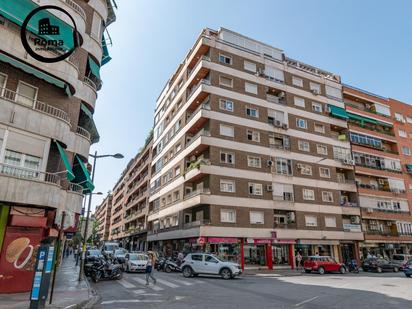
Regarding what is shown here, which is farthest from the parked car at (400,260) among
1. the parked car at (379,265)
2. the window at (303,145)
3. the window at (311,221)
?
the window at (303,145)

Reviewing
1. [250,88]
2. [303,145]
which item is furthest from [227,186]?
[303,145]

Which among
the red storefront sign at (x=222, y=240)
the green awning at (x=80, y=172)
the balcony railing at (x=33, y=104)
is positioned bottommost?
the red storefront sign at (x=222, y=240)

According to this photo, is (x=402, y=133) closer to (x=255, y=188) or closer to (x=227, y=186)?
(x=255, y=188)

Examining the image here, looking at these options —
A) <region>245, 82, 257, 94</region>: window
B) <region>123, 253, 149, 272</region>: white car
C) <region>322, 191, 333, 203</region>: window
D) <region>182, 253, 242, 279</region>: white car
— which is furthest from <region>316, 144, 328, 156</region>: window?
<region>123, 253, 149, 272</region>: white car

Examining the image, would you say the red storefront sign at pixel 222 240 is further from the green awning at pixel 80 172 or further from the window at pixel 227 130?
the green awning at pixel 80 172

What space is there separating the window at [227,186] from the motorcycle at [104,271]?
13.0 meters

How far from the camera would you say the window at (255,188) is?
99.5 ft

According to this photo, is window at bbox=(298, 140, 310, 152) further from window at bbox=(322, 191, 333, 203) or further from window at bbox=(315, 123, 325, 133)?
window at bbox=(322, 191, 333, 203)

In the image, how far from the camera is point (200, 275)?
22.4 meters

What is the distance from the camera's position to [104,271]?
17969 mm

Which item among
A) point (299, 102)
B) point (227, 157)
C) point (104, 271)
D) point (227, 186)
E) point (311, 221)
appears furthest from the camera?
point (299, 102)

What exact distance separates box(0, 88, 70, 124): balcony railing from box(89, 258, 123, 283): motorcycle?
28.7 ft

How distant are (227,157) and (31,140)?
63.5ft

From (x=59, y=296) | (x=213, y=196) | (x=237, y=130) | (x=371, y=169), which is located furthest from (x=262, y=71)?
(x=59, y=296)
